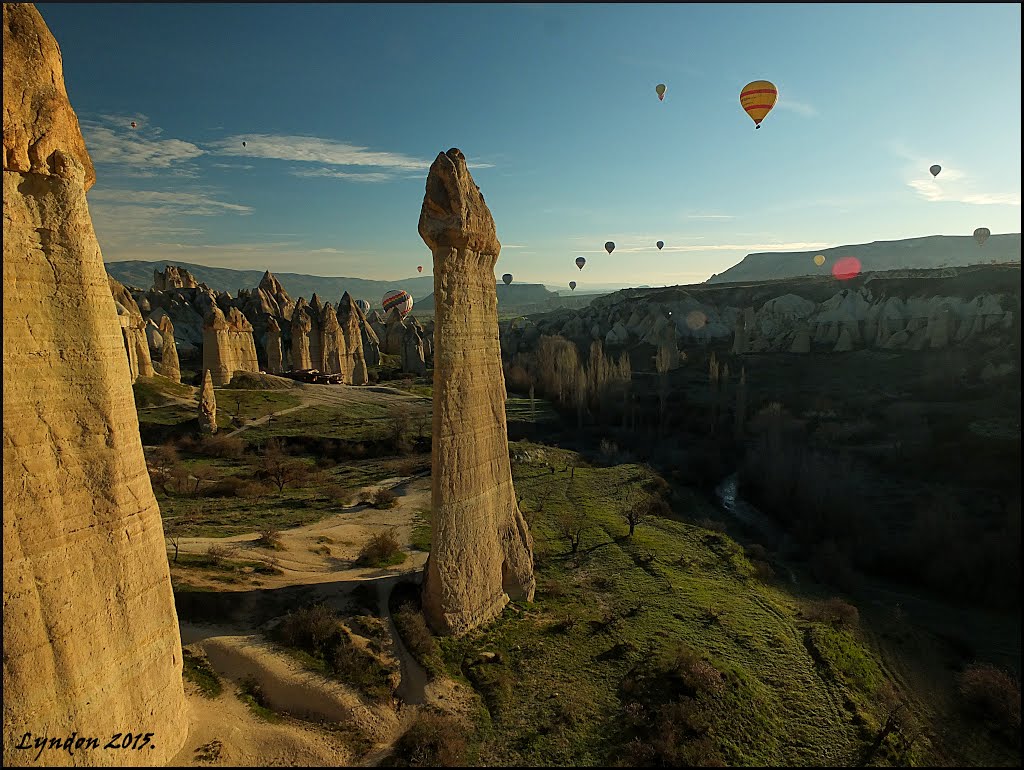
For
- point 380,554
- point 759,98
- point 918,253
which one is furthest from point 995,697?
point 918,253

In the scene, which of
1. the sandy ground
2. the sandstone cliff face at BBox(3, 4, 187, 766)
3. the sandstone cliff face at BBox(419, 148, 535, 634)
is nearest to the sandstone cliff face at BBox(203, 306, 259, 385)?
the sandy ground

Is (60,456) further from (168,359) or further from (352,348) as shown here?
(352,348)

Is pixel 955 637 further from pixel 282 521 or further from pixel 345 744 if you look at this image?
pixel 282 521

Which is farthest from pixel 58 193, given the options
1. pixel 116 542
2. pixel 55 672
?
pixel 55 672

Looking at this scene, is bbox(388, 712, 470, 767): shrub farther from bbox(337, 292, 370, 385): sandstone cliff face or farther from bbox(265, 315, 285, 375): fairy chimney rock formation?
bbox(337, 292, 370, 385): sandstone cliff face

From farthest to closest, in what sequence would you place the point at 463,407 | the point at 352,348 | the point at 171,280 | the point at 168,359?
the point at 171,280
the point at 352,348
the point at 168,359
the point at 463,407

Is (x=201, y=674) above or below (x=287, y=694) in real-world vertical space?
above

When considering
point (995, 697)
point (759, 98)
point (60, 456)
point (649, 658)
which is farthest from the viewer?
point (759, 98)
